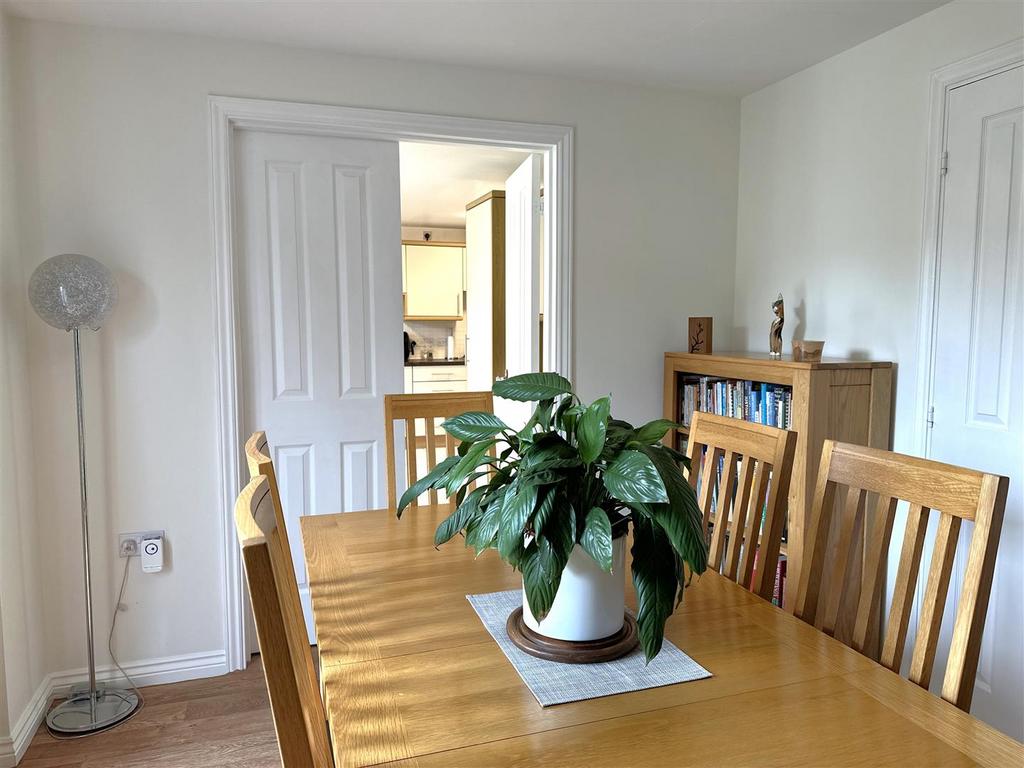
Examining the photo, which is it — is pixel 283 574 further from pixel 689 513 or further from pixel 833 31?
pixel 833 31

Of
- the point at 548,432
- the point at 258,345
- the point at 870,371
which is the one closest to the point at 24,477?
the point at 258,345

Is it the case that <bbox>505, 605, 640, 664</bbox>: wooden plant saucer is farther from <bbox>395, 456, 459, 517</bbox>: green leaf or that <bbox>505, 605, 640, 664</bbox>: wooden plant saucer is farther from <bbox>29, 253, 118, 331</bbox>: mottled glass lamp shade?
<bbox>29, 253, 118, 331</bbox>: mottled glass lamp shade

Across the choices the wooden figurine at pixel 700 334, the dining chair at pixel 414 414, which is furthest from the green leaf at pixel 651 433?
the wooden figurine at pixel 700 334

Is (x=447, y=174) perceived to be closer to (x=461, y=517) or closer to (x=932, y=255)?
(x=932, y=255)

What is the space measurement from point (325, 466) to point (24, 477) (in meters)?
1.04

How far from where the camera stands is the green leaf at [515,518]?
100 centimetres

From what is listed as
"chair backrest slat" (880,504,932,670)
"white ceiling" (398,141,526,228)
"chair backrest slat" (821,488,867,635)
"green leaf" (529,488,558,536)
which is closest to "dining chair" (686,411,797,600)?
"chair backrest slat" (821,488,867,635)

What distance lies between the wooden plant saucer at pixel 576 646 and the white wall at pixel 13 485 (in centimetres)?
188

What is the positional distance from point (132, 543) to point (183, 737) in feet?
2.39

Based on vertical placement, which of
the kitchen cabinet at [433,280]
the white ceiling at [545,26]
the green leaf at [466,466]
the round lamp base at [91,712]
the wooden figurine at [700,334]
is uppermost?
the white ceiling at [545,26]

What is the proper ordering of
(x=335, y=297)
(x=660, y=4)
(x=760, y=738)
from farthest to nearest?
(x=335, y=297), (x=660, y=4), (x=760, y=738)

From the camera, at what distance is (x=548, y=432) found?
1.15 metres

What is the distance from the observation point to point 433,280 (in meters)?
6.62

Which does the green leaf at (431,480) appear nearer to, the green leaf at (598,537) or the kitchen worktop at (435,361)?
the green leaf at (598,537)
